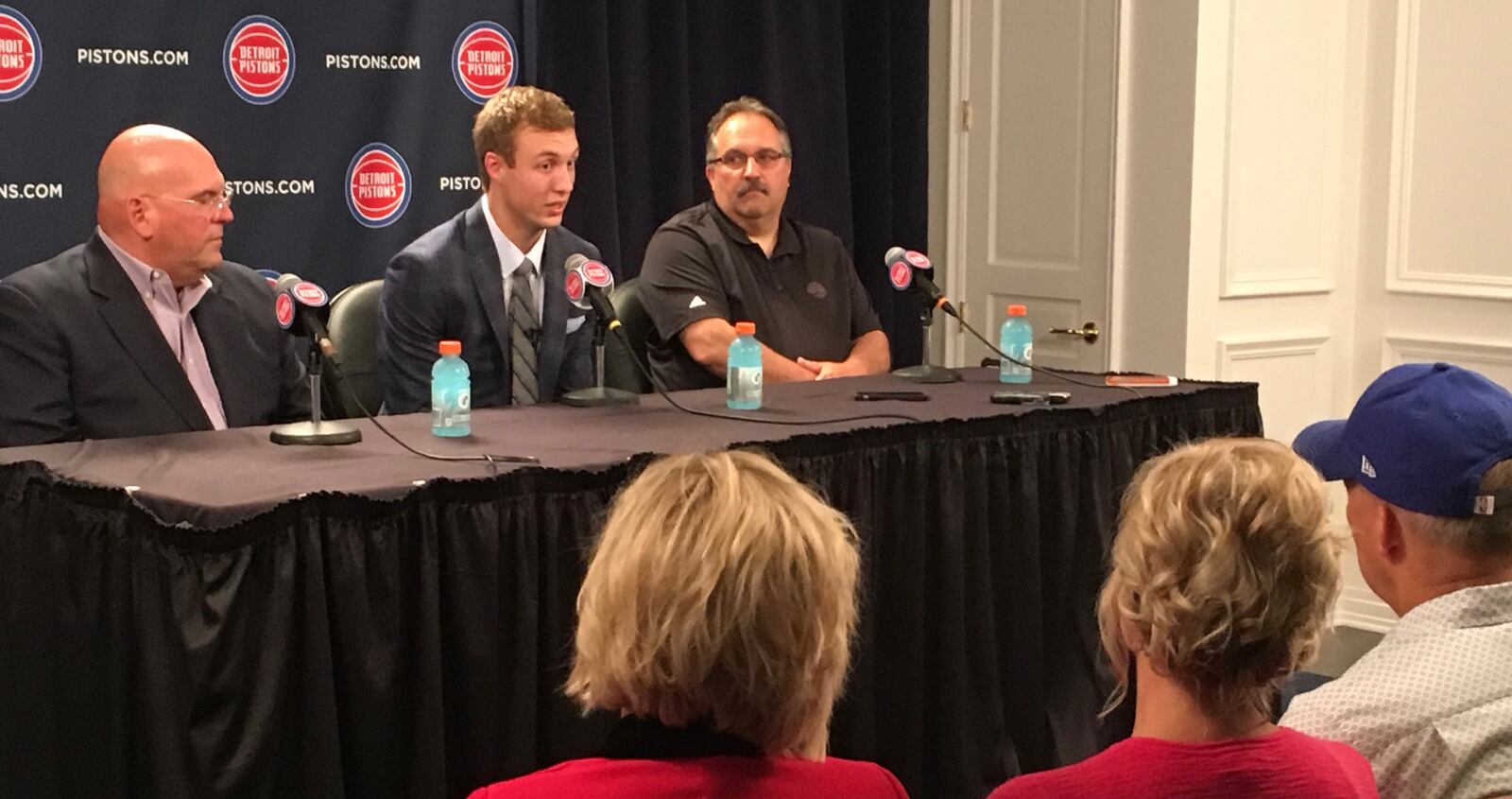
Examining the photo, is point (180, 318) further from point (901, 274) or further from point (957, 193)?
point (957, 193)

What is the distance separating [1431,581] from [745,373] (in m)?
1.68

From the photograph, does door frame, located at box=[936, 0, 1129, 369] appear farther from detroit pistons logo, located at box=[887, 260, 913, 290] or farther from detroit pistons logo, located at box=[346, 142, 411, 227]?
detroit pistons logo, located at box=[346, 142, 411, 227]

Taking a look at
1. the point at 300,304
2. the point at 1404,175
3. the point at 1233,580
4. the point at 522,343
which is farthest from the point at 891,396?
the point at 1404,175

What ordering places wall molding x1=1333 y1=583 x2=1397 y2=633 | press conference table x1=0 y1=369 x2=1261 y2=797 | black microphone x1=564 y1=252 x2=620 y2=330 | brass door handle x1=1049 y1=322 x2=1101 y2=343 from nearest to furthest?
1. press conference table x1=0 y1=369 x2=1261 y2=797
2. black microphone x1=564 y1=252 x2=620 y2=330
3. brass door handle x1=1049 y1=322 x2=1101 y2=343
4. wall molding x1=1333 y1=583 x2=1397 y2=633

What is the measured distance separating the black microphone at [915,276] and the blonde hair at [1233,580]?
1953 mm

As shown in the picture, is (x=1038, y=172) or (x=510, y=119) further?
(x=1038, y=172)

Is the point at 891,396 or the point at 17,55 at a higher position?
the point at 17,55

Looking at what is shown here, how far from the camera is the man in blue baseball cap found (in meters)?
1.43

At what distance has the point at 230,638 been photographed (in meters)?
2.09

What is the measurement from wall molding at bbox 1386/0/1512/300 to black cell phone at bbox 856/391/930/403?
195cm

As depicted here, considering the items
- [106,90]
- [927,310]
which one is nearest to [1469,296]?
[927,310]

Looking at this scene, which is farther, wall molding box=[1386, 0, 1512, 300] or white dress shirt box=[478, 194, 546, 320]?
wall molding box=[1386, 0, 1512, 300]

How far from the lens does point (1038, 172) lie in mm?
4824

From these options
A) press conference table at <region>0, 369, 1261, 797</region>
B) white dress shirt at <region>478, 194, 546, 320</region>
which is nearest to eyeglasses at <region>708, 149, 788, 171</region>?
white dress shirt at <region>478, 194, 546, 320</region>
